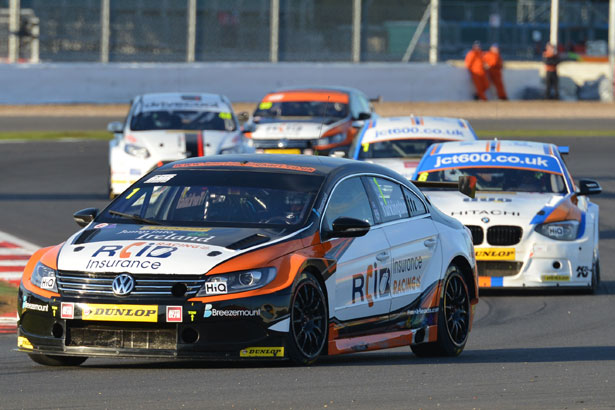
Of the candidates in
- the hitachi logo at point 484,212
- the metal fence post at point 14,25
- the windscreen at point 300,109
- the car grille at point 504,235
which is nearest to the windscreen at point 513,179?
the hitachi logo at point 484,212

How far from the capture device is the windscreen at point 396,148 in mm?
18859

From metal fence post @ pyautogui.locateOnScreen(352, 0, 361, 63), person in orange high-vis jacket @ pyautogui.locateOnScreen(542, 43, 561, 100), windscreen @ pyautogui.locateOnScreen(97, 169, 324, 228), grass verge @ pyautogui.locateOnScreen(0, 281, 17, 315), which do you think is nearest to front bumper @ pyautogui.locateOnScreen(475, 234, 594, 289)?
grass verge @ pyautogui.locateOnScreen(0, 281, 17, 315)

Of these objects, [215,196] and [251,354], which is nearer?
[251,354]

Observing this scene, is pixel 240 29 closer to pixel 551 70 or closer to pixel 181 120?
pixel 551 70

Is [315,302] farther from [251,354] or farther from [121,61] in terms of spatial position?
[121,61]

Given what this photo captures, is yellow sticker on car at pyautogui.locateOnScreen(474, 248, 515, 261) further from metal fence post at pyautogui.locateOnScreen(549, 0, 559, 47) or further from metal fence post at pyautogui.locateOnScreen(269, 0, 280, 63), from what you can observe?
metal fence post at pyautogui.locateOnScreen(549, 0, 559, 47)

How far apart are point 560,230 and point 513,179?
121cm

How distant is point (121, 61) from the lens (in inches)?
1464

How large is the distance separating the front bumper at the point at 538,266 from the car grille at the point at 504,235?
66 millimetres

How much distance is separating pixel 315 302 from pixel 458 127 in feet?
37.9

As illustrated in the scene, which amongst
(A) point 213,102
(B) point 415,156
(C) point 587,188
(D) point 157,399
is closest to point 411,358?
(D) point 157,399

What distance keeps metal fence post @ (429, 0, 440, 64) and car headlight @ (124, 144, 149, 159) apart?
2057cm

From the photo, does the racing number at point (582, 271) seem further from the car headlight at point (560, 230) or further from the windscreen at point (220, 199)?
the windscreen at point (220, 199)

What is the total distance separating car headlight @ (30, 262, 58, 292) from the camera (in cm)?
805
